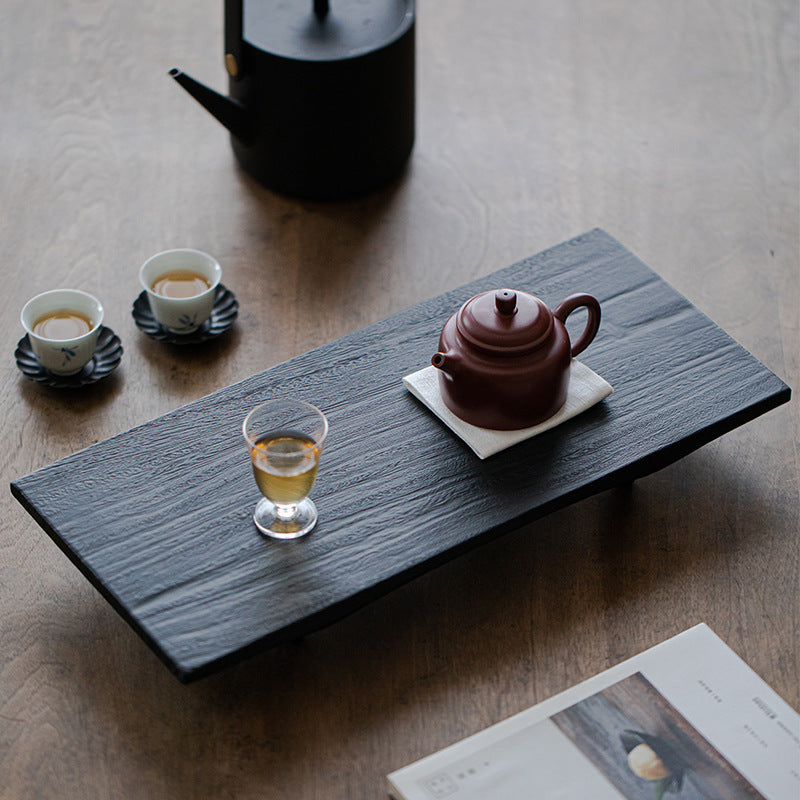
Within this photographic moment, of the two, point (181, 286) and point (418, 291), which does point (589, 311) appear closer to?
point (418, 291)

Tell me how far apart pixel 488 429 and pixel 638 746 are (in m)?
0.35

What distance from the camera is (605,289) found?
136cm

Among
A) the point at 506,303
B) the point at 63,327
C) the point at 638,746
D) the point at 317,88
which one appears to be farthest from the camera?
the point at 317,88

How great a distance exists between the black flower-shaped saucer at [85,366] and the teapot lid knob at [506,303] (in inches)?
21.3

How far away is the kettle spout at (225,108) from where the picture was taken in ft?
4.94

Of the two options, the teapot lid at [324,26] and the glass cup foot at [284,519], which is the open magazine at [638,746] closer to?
the glass cup foot at [284,519]

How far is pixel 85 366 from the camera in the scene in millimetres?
1399

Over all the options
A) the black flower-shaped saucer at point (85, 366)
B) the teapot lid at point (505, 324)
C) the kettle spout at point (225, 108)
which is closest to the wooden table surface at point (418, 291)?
the black flower-shaped saucer at point (85, 366)

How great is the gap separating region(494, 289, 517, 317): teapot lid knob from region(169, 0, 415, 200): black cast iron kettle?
20.7 inches

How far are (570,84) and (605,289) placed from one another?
670 mm

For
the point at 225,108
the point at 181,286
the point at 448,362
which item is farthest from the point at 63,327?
the point at 448,362

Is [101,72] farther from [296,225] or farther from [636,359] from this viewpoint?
[636,359]

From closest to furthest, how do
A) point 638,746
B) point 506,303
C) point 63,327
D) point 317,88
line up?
point 638,746
point 506,303
point 63,327
point 317,88

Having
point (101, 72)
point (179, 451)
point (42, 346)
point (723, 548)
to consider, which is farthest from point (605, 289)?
point (101, 72)
